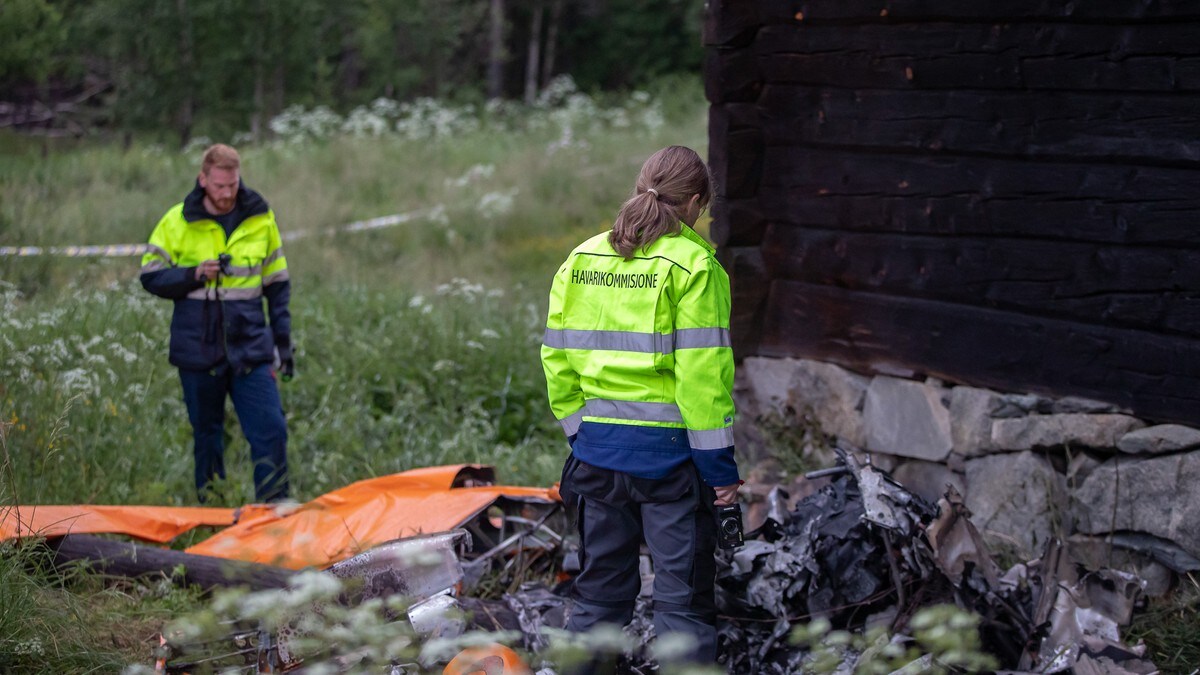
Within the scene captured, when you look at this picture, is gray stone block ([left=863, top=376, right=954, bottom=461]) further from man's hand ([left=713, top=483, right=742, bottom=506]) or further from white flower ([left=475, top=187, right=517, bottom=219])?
white flower ([left=475, top=187, right=517, bottom=219])

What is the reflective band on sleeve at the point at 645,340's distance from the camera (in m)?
3.41

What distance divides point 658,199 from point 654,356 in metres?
0.51

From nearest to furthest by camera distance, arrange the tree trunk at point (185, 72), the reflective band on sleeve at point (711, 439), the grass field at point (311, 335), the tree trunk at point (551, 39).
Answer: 1. the reflective band on sleeve at point (711, 439)
2. the grass field at point (311, 335)
3. the tree trunk at point (185, 72)
4. the tree trunk at point (551, 39)

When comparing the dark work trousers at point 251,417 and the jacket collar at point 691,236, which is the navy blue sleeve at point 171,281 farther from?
the jacket collar at point 691,236

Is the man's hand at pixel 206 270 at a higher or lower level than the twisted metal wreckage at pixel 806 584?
higher

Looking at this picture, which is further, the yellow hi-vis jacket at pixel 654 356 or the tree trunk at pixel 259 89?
the tree trunk at pixel 259 89

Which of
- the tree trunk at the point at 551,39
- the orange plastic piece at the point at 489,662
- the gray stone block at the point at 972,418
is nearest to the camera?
the orange plastic piece at the point at 489,662

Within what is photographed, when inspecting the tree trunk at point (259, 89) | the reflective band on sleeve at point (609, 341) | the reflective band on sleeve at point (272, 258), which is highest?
the tree trunk at point (259, 89)

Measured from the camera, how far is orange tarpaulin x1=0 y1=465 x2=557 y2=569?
15.6ft

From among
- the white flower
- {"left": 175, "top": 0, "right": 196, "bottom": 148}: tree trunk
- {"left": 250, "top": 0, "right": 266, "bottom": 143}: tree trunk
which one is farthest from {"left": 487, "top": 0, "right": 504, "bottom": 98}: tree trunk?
the white flower

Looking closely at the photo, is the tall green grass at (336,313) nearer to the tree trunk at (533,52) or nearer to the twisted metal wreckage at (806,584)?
the twisted metal wreckage at (806,584)

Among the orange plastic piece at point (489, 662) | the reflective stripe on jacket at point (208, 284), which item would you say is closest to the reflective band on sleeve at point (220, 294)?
the reflective stripe on jacket at point (208, 284)

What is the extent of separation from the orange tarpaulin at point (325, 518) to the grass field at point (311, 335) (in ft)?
1.11

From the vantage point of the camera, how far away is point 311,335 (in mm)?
8180
